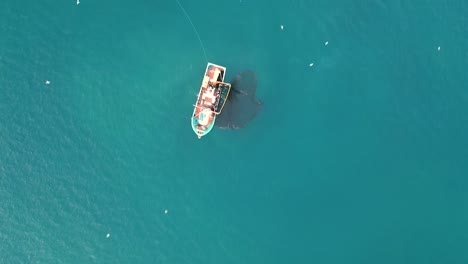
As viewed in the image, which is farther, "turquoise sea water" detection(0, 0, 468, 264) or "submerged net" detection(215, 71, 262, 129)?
"submerged net" detection(215, 71, 262, 129)

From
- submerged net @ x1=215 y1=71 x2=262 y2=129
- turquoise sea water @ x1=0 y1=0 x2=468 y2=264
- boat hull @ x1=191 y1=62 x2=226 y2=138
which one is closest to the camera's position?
turquoise sea water @ x1=0 y1=0 x2=468 y2=264

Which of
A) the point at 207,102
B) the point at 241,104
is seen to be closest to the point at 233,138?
the point at 241,104

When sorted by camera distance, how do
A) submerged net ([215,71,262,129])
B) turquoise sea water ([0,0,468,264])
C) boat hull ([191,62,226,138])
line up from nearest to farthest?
turquoise sea water ([0,0,468,264]) < boat hull ([191,62,226,138]) < submerged net ([215,71,262,129])

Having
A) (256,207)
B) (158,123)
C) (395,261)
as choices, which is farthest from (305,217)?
(158,123)

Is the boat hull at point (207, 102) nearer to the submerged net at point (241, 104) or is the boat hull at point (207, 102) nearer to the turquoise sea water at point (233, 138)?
the turquoise sea water at point (233, 138)

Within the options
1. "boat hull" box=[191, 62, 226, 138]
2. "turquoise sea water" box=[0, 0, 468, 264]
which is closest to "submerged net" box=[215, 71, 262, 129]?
"turquoise sea water" box=[0, 0, 468, 264]

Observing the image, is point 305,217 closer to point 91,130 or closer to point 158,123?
point 158,123

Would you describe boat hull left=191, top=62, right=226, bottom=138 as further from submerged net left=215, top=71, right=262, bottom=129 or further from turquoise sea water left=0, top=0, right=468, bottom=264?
submerged net left=215, top=71, right=262, bottom=129
